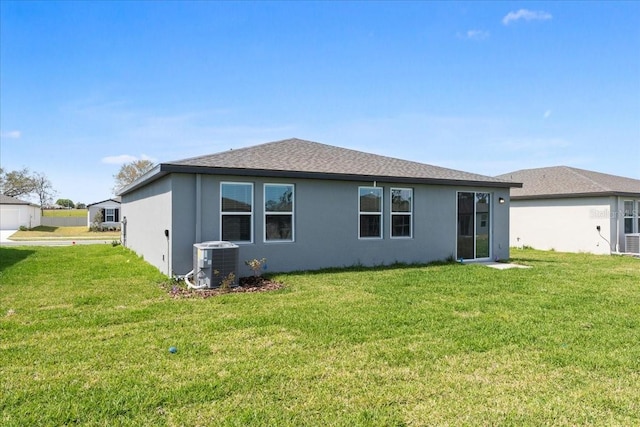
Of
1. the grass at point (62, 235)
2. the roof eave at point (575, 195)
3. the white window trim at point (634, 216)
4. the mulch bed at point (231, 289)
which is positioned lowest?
the grass at point (62, 235)

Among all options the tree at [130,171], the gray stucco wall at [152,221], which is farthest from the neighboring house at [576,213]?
the tree at [130,171]

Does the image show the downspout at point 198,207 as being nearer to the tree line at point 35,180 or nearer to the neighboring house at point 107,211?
the neighboring house at point 107,211

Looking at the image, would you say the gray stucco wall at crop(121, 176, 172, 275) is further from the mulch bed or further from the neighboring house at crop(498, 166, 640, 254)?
the neighboring house at crop(498, 166, 640, 254)

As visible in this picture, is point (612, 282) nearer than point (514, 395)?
No

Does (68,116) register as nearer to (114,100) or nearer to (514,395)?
(114,100)

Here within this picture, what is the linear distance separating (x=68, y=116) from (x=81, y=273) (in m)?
12.0

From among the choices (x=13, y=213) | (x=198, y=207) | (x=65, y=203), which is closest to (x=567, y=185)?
(x=198, y=207)

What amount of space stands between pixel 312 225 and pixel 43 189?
65.6 m

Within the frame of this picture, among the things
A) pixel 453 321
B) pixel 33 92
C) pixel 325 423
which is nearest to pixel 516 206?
pixel 453 321

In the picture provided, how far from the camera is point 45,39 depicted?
1201 centimetres

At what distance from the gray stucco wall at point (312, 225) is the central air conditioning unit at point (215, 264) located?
93 cm

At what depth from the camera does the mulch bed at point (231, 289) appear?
7.29m

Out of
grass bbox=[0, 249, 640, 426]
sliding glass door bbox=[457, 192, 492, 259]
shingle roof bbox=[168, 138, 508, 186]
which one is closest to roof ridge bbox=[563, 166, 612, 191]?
shingle roof bbox=[168, 138, 508, 186]

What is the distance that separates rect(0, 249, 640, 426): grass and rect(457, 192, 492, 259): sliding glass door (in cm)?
464
